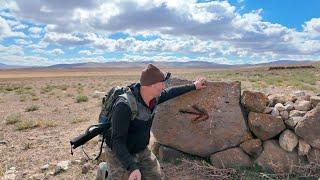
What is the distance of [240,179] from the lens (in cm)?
704

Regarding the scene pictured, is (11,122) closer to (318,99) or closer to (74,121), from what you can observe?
(74,121)

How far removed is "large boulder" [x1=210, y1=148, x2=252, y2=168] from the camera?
757 centimetres

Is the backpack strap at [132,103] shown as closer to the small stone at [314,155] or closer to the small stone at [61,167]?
the small stone at [314,155]

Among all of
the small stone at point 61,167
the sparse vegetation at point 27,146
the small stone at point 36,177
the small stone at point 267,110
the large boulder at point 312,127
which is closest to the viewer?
the large boulder at point 312,127

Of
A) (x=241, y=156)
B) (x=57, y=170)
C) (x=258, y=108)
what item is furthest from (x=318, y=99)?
(x=57, y=170)

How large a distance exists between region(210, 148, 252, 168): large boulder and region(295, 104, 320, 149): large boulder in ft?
3.38

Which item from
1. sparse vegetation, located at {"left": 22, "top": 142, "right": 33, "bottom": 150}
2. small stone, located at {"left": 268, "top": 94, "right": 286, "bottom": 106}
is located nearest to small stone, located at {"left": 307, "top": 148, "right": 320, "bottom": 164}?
small stone, located at {"left": 268, "top": 94, "right": 286, "bottom": 106}

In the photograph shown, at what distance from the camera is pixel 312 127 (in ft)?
23.1

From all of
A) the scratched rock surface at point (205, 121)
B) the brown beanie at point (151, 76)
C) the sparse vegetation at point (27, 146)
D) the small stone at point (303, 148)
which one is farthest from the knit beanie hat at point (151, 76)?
the sparse vegetation at point (27, 146)

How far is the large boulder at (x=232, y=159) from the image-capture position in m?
7.57

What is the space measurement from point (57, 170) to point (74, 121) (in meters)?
5.85

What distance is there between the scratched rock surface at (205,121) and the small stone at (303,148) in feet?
2.94

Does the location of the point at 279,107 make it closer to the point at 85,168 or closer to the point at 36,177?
the point at 85,168

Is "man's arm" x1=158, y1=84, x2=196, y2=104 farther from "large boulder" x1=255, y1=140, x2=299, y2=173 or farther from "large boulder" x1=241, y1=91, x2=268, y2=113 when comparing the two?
"large boulder" x1=255, y1=140, x2=299, y2=173
